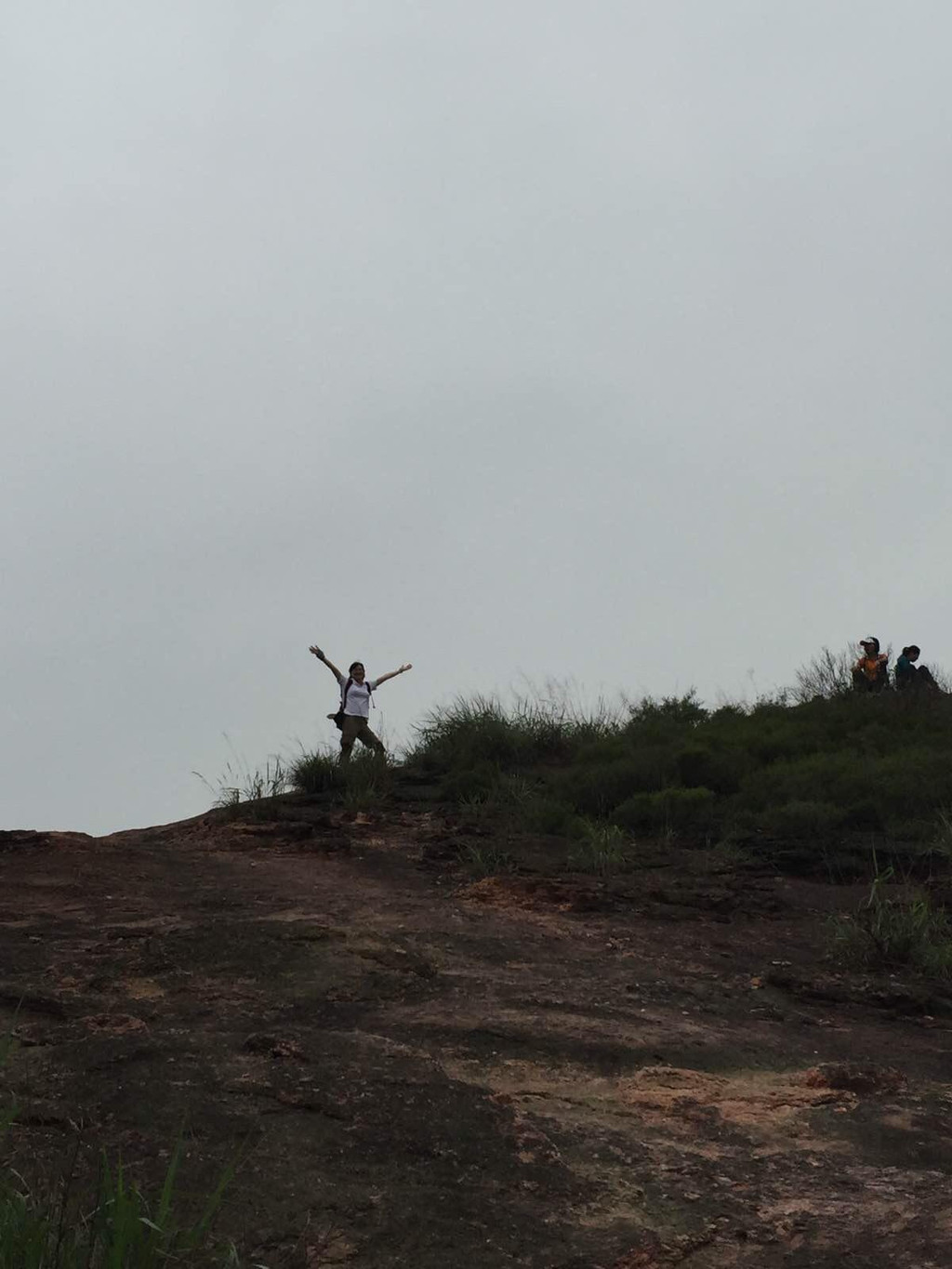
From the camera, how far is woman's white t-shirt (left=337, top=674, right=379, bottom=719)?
1455cm

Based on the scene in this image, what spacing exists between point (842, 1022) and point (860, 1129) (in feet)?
5.81

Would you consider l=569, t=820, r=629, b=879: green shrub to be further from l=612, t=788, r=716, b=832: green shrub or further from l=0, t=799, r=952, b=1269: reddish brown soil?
l=0, t=799, r=952, b=1269: reddish brown soil

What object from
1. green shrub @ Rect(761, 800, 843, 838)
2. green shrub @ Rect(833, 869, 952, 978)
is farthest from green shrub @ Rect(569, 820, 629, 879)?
green shrub @ Rect(833, 869, 952, 978)

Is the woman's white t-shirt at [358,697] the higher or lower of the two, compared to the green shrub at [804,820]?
higher

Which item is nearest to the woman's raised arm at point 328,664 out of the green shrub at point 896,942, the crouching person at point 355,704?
the crouching person at point 355,704

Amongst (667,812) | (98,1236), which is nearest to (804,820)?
(667,812)

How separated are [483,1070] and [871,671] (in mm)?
13434

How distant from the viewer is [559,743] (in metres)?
15.7

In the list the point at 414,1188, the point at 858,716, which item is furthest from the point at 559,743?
the point at 414,1188

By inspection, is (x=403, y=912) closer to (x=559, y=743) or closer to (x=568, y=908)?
(x=568, y=908)

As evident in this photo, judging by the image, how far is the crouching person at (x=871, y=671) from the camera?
1767 cm

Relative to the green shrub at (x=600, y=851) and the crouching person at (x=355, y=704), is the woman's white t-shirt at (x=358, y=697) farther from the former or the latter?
the green shrub at (x=600, y=851)

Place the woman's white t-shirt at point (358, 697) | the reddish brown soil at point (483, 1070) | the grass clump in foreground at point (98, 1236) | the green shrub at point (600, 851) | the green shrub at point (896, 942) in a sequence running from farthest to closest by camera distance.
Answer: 1. the woman's white t-shirt at point (358, 697)
2. the green shrub at point (600, 851)
3. the green shrub at point (896, 942)
4. the reddish brown soil at point (483, 1070)
5. the grass clump in foreground at point (98, 1236)

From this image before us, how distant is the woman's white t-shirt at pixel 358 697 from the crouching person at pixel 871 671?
23.3 ft
